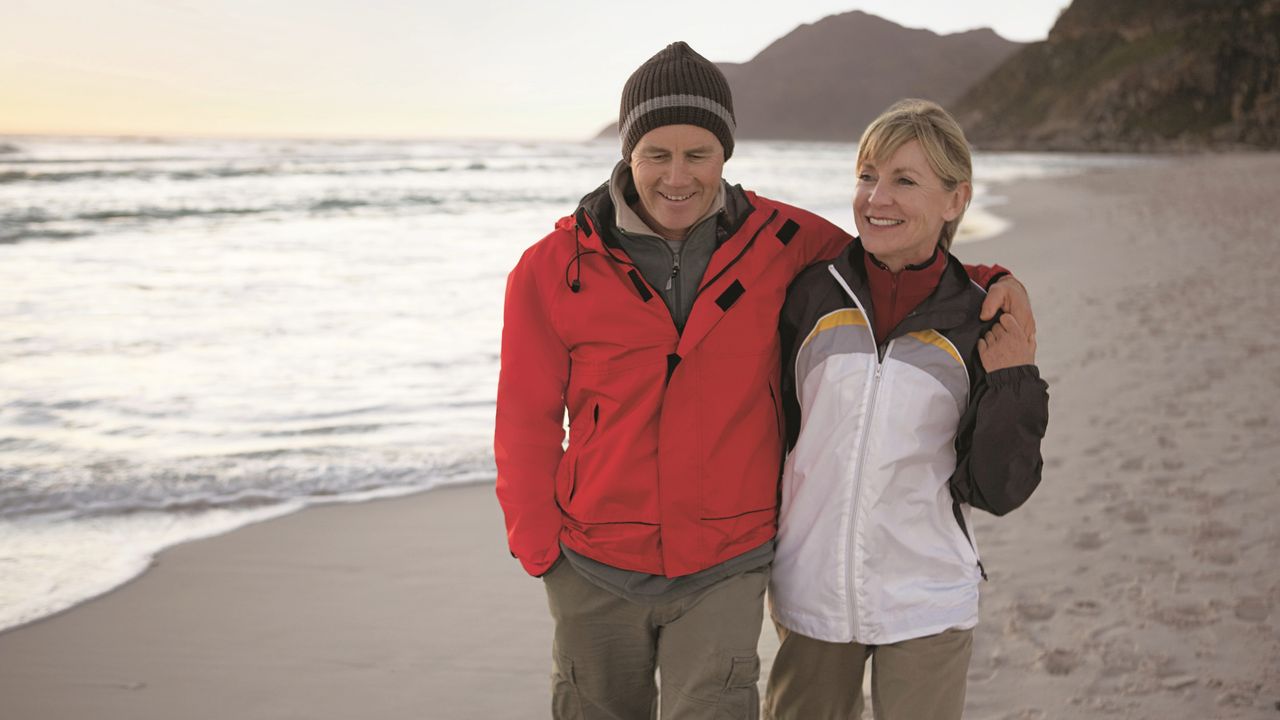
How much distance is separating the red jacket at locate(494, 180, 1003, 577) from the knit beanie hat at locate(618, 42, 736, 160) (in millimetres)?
198

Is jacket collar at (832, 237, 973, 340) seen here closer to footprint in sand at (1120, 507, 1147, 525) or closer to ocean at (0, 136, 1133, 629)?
footprint in sand at (1120, 507, 1147, 525)

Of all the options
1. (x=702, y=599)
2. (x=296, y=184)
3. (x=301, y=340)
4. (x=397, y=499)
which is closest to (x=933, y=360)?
(x=702, y=599)

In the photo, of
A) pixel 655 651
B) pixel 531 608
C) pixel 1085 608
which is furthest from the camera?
pixel 531 608

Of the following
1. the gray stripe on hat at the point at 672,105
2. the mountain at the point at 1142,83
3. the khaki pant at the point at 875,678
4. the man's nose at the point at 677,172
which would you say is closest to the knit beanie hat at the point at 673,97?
the gray stripe on hat at the point at 672,105

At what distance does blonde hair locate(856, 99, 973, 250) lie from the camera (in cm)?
201

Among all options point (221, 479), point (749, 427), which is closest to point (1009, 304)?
point (749, 427)

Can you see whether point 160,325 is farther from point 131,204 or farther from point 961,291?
point 131,204

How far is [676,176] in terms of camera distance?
2.03 metres

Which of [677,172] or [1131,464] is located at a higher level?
[677,172]

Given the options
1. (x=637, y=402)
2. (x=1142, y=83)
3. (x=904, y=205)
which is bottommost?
(x=637, y=402)

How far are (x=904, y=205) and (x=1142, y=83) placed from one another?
4150 inches

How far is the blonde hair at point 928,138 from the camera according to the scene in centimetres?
201

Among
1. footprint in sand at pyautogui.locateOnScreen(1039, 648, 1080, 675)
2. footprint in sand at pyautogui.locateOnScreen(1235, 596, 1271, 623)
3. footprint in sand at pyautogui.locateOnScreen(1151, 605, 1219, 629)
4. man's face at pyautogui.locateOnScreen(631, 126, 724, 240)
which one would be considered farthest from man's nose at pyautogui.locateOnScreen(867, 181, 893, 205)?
footprint in sand at pyautogui.locateOnScreen(1235, 596, 1271, 623)

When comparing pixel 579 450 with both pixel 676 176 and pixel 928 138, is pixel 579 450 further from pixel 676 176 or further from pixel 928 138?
pixel 928 138
